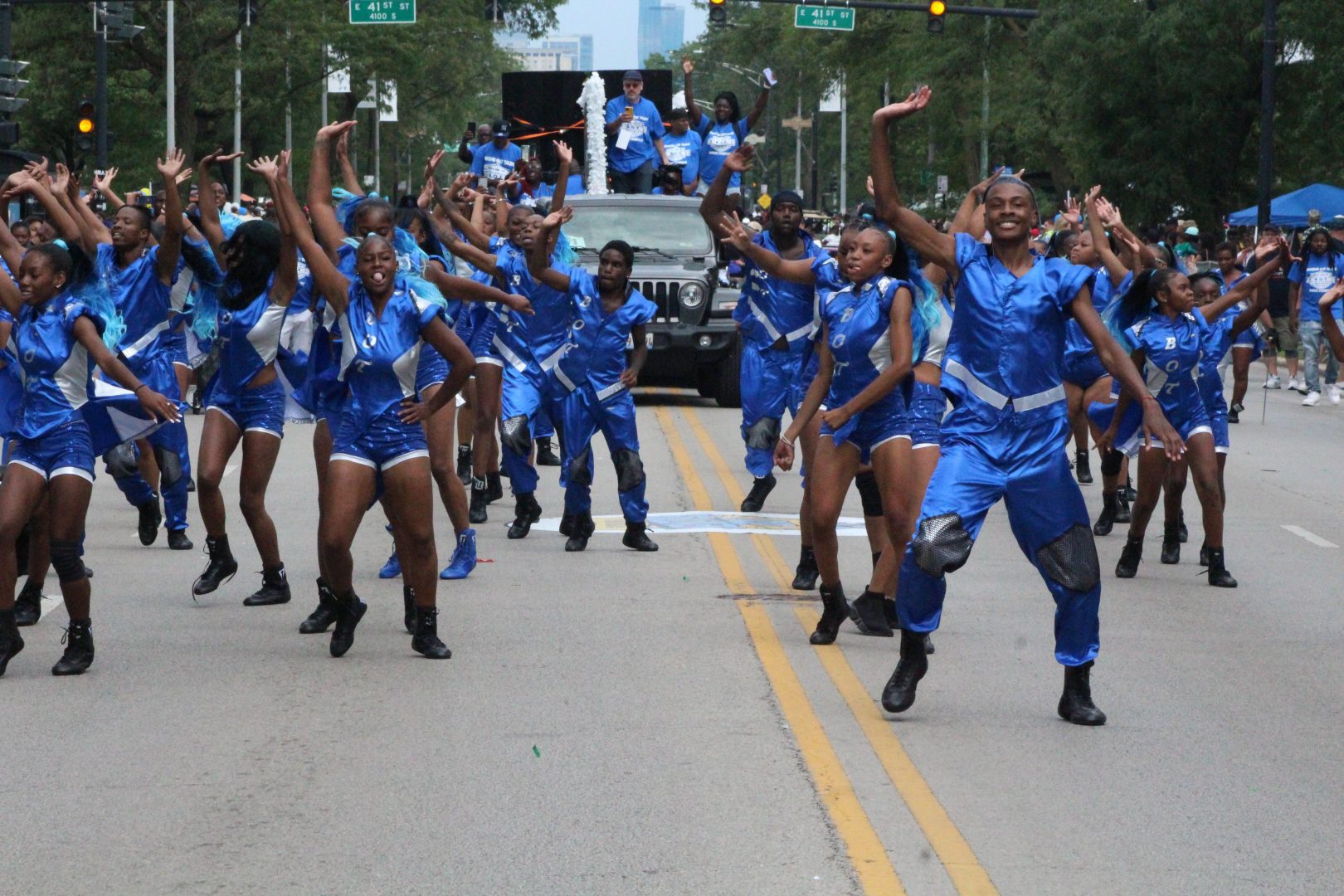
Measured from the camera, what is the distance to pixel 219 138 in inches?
2285

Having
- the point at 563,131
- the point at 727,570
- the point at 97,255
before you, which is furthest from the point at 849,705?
the point at 563,131

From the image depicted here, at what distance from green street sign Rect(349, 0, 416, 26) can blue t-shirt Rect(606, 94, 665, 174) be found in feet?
66.3

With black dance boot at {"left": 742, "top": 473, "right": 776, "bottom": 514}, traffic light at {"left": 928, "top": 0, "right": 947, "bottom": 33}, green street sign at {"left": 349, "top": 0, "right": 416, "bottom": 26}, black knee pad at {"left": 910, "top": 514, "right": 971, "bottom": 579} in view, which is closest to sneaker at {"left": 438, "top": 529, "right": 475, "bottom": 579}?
black dance boot at {"left": 742, "top": 473, "right": 776, "bottom": 514}

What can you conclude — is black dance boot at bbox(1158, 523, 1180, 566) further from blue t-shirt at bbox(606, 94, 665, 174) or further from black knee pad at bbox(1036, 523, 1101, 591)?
blue t-shirt at bbox(606, 94, 665, 174)

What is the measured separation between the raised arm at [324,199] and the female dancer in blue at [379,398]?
60 centimetres

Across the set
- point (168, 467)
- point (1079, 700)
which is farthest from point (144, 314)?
point (1079, 700)

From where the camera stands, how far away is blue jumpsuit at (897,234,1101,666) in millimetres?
7223

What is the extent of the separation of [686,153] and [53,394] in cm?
1711

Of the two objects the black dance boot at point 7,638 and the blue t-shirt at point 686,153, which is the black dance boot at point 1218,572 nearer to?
the black dance boot at point 7,638

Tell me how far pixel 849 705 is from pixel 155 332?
16.1ft

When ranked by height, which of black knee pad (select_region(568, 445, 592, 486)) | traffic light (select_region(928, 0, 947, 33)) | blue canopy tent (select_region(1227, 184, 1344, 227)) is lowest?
black knee pad (select_region(568, 445, 592, 486))

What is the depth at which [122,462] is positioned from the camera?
1136 centimetres

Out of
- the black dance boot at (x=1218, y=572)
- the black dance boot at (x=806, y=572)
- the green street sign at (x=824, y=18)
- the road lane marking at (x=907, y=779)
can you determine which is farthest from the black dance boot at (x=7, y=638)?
the green street sign at (x=824, y=18)

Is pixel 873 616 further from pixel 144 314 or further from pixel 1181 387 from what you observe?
pixel 144 314
